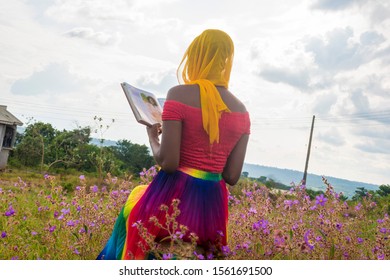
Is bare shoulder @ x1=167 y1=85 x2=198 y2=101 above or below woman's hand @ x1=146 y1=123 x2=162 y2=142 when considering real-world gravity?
Answer: above

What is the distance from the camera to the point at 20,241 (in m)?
4.98

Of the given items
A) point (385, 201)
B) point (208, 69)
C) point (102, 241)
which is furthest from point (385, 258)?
point (385, 201)

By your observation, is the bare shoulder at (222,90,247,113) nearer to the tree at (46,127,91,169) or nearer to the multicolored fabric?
the multicolored fabric

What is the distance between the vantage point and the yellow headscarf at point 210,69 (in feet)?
9.38

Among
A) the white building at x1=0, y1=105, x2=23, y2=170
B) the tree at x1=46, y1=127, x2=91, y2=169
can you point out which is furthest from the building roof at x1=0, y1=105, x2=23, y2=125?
the tree at x1=46, y1=127, x2=91, y2=169

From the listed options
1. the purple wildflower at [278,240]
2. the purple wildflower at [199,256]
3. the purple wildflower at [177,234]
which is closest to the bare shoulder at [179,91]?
the purple wildflower at [177,234]

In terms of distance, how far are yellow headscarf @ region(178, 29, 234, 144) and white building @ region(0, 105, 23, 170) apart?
1734cm

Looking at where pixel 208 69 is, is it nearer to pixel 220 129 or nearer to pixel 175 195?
pixel 220 129

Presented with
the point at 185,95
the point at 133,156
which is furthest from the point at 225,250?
the point at 133,156

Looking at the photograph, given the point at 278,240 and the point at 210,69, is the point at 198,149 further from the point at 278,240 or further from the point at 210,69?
the point at 278,240

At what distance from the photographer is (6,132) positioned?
19953 millimetres

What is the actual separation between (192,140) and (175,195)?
1.12 ft

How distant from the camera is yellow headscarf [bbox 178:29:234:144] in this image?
2.86m

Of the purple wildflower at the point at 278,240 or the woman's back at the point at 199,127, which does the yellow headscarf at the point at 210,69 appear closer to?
the woman's back at the point at 199,127
